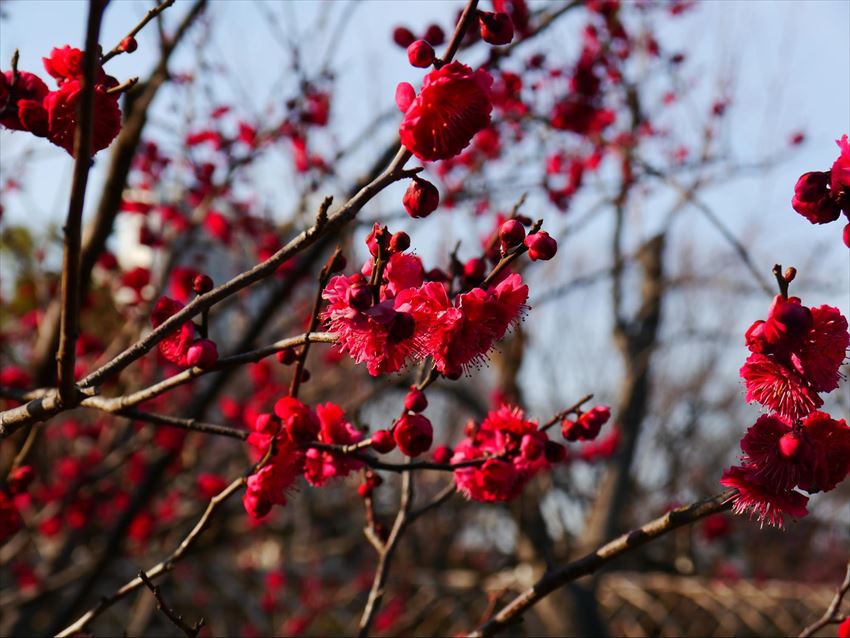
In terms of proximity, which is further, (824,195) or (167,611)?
(167,611)

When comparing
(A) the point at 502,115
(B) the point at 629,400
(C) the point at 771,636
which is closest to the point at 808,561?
(C) the point at 771,636

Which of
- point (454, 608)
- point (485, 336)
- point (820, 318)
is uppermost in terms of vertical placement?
point (454, 608)

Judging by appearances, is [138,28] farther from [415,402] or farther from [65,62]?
[415,402]

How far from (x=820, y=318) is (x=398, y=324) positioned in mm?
591

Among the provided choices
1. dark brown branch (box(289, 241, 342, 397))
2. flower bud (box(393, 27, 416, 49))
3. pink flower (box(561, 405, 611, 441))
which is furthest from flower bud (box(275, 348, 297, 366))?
flower bud (box(393, 27, 416, 49))

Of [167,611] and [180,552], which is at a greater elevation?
[180,552]

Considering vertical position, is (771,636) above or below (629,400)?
below

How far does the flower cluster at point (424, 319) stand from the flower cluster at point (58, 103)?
0.45m

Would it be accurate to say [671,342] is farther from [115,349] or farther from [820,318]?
[820,318]

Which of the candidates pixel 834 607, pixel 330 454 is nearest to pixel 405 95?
pixel 330 454

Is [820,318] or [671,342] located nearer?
[820,318]

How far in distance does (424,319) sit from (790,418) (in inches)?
21.9

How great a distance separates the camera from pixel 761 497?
1.23 m

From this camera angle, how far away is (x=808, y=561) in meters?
11.9
